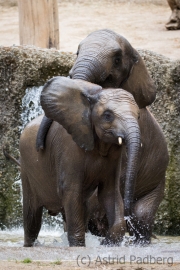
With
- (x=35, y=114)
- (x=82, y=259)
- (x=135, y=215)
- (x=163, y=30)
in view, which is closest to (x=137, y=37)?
(x=163, y=30)

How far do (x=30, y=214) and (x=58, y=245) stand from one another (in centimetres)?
35

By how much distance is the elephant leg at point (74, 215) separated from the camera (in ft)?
23.2

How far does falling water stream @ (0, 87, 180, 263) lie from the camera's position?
599 centimetres

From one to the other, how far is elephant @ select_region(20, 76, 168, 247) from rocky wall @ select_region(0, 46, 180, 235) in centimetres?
214

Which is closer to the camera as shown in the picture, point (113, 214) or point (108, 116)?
point (108, 116)

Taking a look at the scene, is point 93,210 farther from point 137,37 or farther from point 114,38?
point 137,37

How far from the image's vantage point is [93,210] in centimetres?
795

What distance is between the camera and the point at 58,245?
27.0 feet

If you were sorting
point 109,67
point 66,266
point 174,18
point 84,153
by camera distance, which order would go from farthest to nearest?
point 174,18, point 109,67, point 84,153, point 66,266

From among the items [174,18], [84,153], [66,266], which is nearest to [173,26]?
[174,18]

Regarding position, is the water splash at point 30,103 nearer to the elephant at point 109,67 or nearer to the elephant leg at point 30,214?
the elephant leg at point 30,214

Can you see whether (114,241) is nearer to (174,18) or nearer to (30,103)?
(30,103)

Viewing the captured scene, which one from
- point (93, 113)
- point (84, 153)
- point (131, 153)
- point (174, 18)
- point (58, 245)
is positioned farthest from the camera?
point (174, 18)

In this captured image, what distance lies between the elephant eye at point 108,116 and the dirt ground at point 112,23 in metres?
5.44
